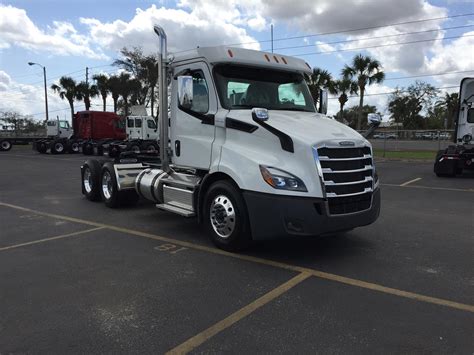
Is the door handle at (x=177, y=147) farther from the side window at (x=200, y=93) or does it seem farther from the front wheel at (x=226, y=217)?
the front wheel at (x=226, y=217)

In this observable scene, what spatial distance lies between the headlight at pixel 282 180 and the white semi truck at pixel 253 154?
0.04 ft

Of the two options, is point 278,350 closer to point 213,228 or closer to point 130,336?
point 130,336

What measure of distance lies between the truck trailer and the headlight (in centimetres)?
1221

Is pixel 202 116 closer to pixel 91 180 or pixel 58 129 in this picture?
pixel 91 180

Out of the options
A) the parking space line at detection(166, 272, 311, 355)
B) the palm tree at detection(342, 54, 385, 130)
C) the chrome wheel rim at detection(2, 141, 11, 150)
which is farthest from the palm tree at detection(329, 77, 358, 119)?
the parking space line at detection(166, 272, 311, 355)

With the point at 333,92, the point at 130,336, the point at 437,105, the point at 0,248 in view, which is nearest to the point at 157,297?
the point at 130,336

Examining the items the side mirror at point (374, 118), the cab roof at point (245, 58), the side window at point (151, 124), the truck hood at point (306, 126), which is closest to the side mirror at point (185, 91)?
the cab roof at point (245, 58)

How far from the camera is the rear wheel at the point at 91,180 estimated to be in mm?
10008

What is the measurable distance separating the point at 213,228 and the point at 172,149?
76.5 inches

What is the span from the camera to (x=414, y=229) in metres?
7.42

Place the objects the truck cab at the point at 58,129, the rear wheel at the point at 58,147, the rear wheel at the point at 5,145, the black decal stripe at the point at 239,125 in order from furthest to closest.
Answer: the rear wheel at the point at 5,145
the truck cab at the point at 58,129
the rear wheel at the point at 58,147
the black decal stripe at the point at 239,125

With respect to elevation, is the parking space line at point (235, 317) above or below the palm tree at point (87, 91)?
below

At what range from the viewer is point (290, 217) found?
5203 millimetres

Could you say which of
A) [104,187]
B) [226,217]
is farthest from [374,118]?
[104,187]
